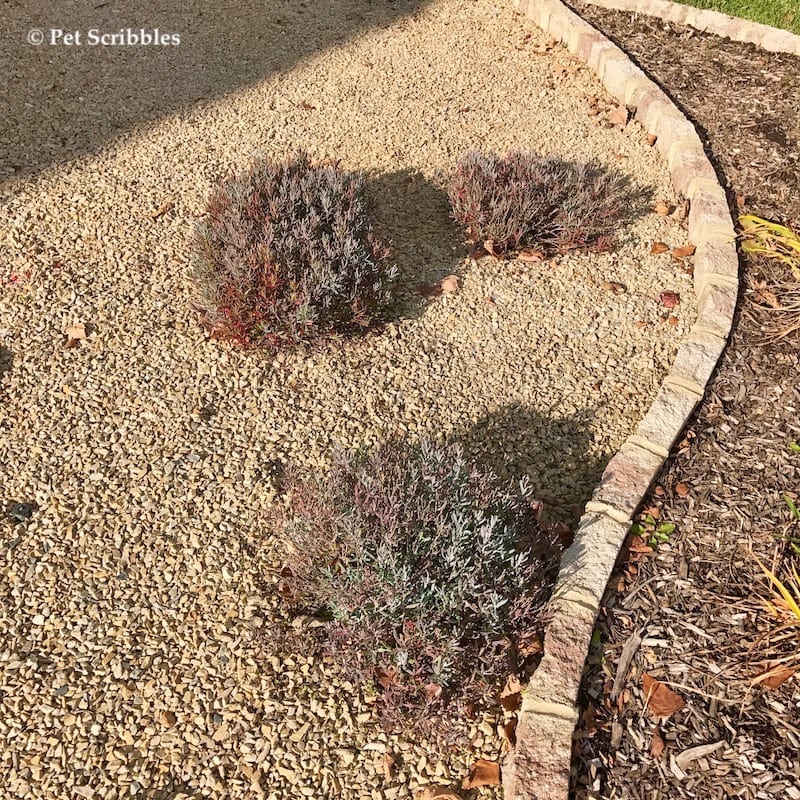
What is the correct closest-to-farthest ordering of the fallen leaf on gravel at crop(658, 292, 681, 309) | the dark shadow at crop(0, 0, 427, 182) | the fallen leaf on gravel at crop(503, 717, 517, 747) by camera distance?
the fallen leaf on gravel at crop(503, 717, 517, 747) < the fallen leaf on gravel at crop(658, 292, 681, 309) < the dark shadow at crop(0, 0, 427, 182)

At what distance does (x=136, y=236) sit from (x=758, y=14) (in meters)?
5.67

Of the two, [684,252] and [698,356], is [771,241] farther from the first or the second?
[698,356]

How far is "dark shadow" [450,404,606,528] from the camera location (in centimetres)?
319

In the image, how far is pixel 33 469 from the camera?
10.4ft

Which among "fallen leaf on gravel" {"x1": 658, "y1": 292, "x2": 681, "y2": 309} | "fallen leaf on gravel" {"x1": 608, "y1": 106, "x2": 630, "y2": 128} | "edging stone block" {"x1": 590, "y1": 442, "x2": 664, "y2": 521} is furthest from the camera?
"fallen leaf on gravel" {"x1": 608, "y1": 106, "x2": 630, "y2": 128}

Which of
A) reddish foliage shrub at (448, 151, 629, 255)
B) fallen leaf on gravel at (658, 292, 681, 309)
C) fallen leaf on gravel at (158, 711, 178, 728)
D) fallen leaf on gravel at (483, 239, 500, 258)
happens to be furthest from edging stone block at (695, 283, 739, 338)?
fallen leaf on gravel at (158, 711, 178, 728)

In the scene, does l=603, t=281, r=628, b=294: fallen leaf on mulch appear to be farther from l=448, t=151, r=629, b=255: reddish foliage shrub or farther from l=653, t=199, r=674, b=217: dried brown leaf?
l=653, t=199, r=674, b=217: dried brown leaf

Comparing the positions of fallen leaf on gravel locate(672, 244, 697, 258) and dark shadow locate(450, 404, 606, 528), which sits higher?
fallen leaf on gravel locate(672, 244, 697, 258)

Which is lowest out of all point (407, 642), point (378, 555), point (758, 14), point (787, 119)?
point (407, 642)

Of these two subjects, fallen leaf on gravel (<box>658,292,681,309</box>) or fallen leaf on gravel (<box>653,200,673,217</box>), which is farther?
fallen leaf on gravel (<box>653,200,673,217</box>)

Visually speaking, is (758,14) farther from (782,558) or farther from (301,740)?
(301,740)

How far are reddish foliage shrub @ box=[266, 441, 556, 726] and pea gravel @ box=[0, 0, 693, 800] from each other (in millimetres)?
168

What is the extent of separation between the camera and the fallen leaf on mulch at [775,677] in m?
2.46

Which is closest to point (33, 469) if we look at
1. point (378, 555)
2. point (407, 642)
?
point (378, 555)
